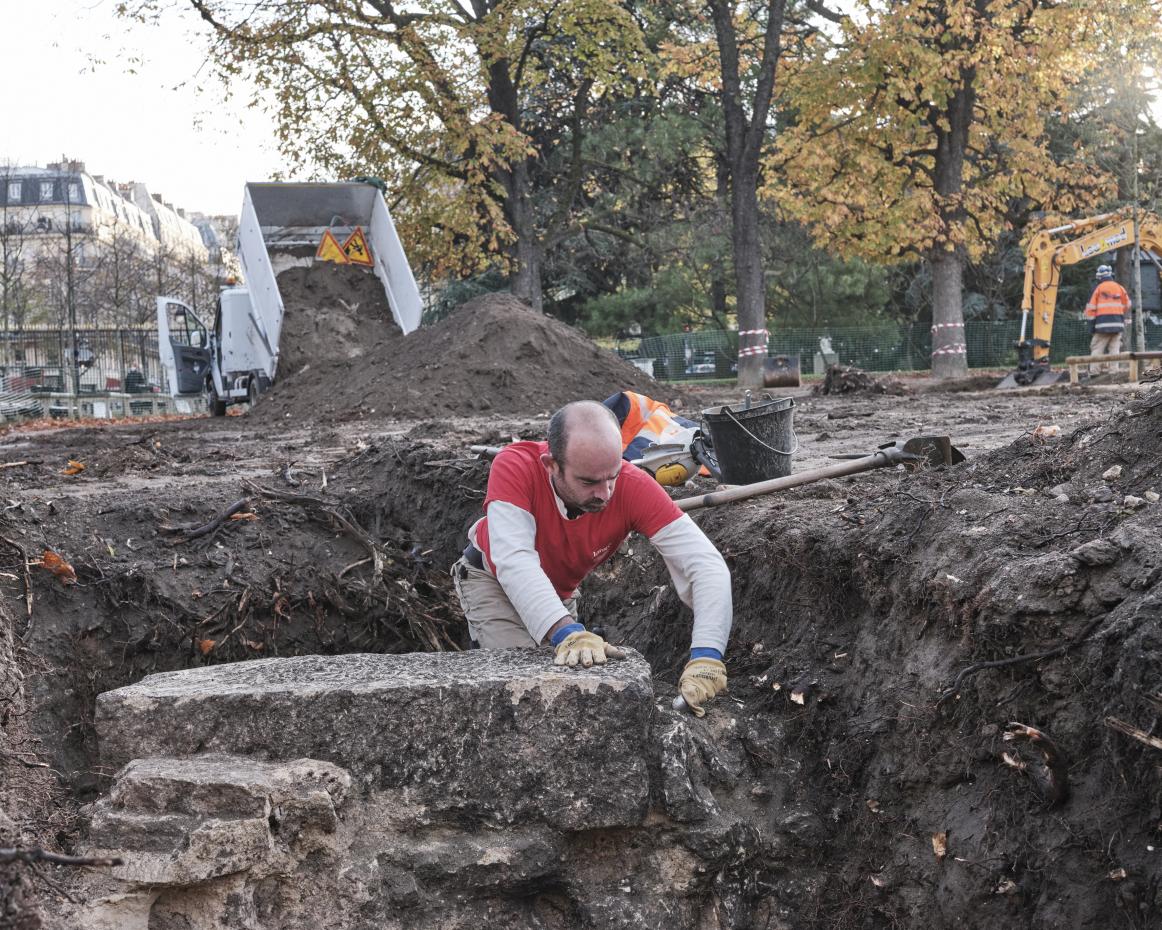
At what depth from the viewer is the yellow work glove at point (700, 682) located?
3768mm

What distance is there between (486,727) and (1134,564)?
1.92 meters

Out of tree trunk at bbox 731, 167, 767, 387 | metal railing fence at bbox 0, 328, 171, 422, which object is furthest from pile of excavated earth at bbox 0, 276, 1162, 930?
metal railing fence at bbox 0, 328, 171, 422

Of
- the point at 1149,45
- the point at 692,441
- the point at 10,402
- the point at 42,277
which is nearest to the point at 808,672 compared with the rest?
the point at 692,441

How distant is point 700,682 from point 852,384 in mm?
11630

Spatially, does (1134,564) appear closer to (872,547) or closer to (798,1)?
(872,547)

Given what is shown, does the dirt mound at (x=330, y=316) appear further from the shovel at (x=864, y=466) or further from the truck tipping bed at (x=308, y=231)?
the shovel at (x=864, y=466)

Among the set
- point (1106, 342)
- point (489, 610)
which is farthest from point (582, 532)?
point (1106, 342)

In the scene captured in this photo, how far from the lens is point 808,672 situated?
404 centimetres

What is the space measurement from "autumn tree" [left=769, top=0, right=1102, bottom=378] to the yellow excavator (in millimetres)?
2003

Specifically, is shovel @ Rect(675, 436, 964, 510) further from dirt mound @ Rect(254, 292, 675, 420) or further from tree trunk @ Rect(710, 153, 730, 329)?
tree trunk @ Rect(710, 153, 730, 329)

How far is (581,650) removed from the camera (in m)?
3.58

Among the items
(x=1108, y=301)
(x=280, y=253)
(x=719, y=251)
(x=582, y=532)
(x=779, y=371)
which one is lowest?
(x=582, y=532)

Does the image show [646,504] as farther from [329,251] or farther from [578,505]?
[329,251]

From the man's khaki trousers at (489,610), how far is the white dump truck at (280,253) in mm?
10310
